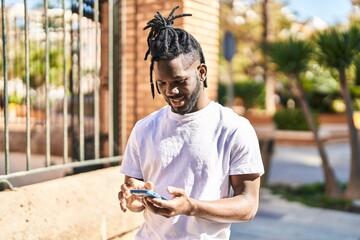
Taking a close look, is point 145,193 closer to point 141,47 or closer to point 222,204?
point 222,204

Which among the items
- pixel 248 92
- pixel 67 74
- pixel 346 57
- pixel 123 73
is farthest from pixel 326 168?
pixel 248 92

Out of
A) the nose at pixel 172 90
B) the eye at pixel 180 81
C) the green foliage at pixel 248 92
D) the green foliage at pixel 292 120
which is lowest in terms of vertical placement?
the green foliage at pixel 292 120

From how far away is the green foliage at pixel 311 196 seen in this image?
22.2 ft

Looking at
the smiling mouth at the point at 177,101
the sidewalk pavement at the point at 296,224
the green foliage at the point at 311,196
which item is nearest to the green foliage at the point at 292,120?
the green foliage at the point at 311,196

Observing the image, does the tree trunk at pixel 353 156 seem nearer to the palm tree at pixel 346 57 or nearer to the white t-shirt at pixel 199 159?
the palm tree at pixel 346 57

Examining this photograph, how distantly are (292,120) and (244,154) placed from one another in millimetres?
14777

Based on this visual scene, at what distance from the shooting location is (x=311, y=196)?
296 inches

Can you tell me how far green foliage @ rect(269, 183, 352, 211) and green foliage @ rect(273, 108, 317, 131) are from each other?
7926 millimetres

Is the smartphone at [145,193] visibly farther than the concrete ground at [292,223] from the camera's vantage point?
No

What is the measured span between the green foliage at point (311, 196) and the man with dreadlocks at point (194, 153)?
5477 millimetres

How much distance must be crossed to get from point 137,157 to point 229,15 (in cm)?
2588

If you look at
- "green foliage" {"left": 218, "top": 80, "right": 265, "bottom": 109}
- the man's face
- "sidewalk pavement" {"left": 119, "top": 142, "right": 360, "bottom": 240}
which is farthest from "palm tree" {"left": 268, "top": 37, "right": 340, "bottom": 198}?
"green foliage" {"left": 218, "top": 80, "right": 265, "bottom": 109}

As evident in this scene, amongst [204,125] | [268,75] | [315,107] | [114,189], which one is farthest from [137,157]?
[315,107]

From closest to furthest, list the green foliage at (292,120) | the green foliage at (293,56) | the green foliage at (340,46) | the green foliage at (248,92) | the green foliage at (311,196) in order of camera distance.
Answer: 1. the green foliage at (340,46)
2. the green foliage at (311,196)
3. the green foliage at (293,56)
4. the green foliage at (292,120)
5. the green foliage at (248,92)
